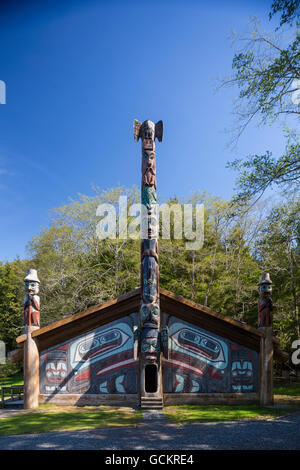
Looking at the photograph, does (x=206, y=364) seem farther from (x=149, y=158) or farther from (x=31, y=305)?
(x=149, y=158)

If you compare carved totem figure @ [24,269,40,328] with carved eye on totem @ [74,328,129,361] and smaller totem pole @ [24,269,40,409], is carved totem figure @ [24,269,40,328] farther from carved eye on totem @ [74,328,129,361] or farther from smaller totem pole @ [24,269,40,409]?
carved eye on totem @ [74,328,129,361]

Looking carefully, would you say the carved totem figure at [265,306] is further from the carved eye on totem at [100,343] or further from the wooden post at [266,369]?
the carved eye on totem at [100,343]

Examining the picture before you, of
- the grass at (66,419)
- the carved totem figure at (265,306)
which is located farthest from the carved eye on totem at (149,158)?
the grass at (66,419)

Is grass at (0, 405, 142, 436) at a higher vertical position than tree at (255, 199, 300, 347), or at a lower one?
lower

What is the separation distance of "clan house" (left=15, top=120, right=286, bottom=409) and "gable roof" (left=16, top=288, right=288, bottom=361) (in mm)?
33

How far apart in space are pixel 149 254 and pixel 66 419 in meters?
5.37

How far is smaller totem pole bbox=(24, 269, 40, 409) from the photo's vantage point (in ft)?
35.9

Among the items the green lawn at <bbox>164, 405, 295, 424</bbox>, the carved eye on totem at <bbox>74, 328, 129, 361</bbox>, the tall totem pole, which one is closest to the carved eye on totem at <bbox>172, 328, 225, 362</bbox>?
the tall totem pole

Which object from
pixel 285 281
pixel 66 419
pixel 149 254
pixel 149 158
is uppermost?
pixel 149 158

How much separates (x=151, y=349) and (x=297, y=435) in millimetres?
4838

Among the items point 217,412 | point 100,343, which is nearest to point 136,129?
point 100,343

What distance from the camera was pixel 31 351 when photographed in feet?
36.6

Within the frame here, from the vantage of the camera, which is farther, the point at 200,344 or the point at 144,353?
the point at 200,344

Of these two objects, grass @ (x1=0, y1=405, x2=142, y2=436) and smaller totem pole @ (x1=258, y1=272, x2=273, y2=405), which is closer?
grass @ (x1=0, y1=405, x2=142, y2=436)
